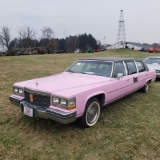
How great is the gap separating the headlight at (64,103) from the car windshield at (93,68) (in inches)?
62.5

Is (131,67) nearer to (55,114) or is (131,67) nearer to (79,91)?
(79,91)

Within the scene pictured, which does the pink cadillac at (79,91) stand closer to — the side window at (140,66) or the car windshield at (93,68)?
the car windshield at (93,68)

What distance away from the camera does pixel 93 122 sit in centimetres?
405

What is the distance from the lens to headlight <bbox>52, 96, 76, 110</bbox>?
3.24 m

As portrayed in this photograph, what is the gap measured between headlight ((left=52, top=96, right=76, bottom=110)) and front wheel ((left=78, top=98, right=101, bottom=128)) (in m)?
0.50

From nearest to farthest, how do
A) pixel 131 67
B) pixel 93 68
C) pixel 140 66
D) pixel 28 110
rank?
pixel 28 110 → pixel 93 68 → pixel 131 67 → pixel 140 66

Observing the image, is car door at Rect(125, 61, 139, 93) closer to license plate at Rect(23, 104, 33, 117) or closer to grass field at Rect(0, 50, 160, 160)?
grass field at Rect(0, 50, 160, 160)

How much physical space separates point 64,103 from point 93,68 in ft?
6.24

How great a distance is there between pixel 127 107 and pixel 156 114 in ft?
2.66

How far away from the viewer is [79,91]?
346 centimetres

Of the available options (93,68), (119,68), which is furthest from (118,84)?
(93,68)

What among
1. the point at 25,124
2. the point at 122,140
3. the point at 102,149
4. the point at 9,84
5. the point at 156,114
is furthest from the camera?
the point at 9,84

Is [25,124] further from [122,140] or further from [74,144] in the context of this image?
[122,140]

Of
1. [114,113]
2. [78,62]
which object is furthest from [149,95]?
[78,62]
